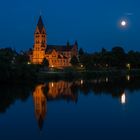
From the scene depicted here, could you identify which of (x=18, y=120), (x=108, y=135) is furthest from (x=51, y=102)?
(x=108, y=135)

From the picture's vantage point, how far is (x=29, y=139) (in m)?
15.6

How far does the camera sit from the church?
95.9 m

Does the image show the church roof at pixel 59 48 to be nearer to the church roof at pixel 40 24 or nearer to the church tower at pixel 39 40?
the church tower at pixel 39 40

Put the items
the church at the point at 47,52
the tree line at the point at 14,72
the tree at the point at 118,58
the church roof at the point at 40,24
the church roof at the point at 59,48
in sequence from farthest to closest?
the church roof at the point at 59,48 → the church roof at the point at 40,24 → the church at the point at 47,52 → the tree at the point at 118,58 → the tree line at the point at 14,72

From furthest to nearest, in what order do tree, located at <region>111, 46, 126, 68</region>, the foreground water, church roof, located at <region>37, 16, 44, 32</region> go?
church roof, located at <region>37, 16, 44, 32</region> < tree, located at <region>111, 46, 126, 68</region> < the foreground water

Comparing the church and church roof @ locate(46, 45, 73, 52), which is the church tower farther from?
church roof @ locate(46, 45, 73, 52)

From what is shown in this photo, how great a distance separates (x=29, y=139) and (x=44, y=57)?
80648mm

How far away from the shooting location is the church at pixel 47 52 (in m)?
95.9

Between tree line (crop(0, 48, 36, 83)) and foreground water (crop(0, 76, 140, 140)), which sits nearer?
foreground water (crop(0, 76, 140, 140))

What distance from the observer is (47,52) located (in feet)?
321

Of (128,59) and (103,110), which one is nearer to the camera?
(103,110)

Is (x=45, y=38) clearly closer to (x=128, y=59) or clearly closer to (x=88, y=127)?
(x=128, y=59)

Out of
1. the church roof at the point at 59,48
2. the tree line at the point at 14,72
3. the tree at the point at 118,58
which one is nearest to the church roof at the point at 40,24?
the church roof at the point at 59,48

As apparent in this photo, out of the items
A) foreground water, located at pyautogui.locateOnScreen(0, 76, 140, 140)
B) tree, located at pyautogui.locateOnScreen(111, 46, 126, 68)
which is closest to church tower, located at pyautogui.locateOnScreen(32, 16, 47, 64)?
tree, located at pyautogui.locateOnScreen(111, 46, 126, 68)
